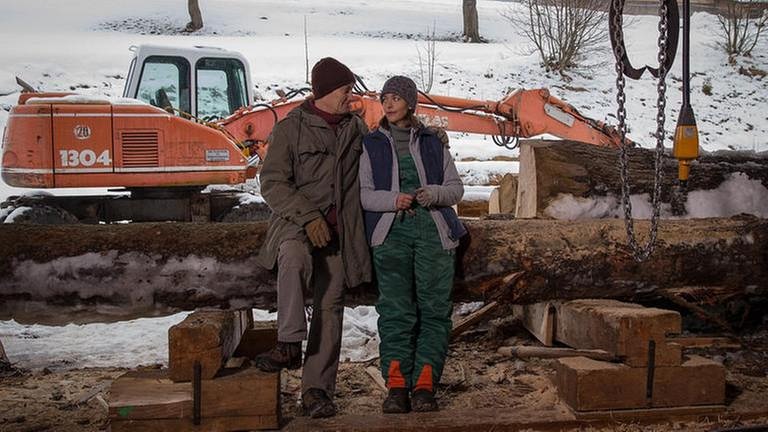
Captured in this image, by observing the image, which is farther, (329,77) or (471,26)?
(471,26)

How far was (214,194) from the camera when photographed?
9859mm

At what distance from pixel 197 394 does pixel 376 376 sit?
158 centimetres

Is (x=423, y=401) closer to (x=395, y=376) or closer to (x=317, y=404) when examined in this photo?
(x=395, y=376)

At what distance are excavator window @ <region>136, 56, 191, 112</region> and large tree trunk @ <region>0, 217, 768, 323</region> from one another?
17.6 ft

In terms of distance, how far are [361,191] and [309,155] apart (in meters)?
0.33

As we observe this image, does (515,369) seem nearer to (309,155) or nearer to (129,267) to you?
(309,155)

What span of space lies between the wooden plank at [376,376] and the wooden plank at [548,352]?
2.98 ft

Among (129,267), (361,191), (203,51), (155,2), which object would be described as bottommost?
(129,267)

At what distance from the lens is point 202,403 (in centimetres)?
414

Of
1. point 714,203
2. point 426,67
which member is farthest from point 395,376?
point 426,67

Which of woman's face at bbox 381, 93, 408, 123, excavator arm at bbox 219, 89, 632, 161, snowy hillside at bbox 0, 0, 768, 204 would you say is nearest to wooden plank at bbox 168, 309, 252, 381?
woman's face at bbox 381, 93, 408, 123

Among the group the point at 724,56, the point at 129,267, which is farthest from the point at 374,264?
the point at 724,56

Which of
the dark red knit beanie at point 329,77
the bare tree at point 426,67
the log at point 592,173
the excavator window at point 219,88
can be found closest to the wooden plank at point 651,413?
the log at point 592,173

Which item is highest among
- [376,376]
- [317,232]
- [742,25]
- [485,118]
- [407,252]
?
[742,25]
